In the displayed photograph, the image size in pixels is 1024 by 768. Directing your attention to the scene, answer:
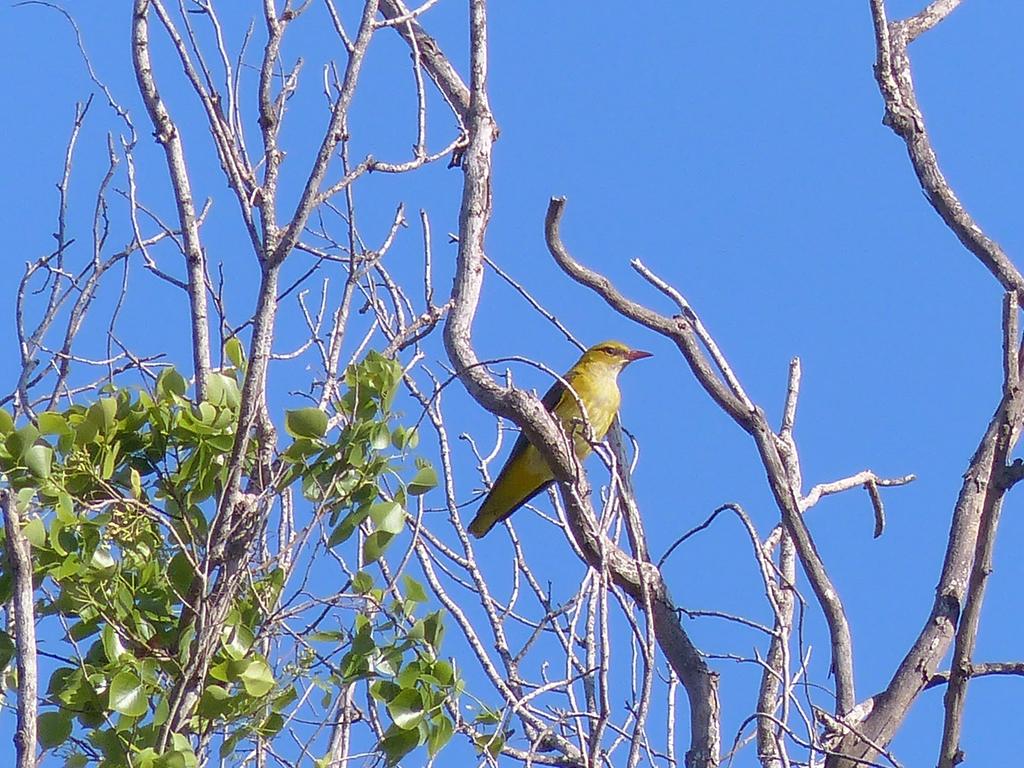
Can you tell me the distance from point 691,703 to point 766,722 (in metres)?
0.27

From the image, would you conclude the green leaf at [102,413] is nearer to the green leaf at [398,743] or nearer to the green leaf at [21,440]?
the green leaf at [21,440]

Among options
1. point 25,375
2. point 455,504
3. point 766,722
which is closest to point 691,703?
point 766,722

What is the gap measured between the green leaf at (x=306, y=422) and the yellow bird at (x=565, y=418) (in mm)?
3407

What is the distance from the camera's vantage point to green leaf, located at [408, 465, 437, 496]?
2926 mm

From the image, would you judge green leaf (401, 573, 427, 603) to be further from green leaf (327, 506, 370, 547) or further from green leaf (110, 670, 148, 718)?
green leaf (110, 670, 148, 718)

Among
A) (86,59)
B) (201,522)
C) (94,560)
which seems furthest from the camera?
(86,59)

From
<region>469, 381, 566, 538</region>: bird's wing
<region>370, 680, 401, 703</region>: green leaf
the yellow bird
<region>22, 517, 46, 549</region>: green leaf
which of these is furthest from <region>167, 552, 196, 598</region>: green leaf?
<region>469, 381, 566, 538</region>: bird's wing

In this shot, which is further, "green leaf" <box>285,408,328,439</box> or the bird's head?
the bird's head

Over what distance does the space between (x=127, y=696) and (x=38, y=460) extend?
0.46 m

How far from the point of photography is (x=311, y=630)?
2998 mm

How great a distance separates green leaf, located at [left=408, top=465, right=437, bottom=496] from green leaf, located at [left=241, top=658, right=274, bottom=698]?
1.51ft

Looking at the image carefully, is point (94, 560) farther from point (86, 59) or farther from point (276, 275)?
point (86, 59)

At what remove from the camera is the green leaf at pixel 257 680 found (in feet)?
9.03

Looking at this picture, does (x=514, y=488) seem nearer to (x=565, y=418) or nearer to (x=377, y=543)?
(x=565, y=418)
